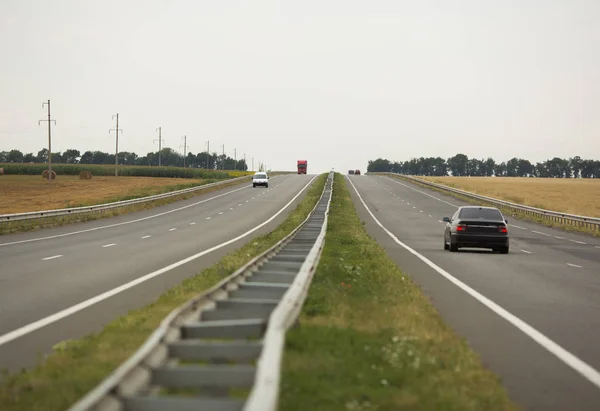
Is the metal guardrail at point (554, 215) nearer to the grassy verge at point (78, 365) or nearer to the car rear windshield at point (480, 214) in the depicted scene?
the car rear windshield at point (480, 214)

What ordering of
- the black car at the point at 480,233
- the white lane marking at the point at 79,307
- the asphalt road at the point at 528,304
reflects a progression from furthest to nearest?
the black car at the point at 480,233 < the white lane marking at the point at 79,307 < the asphalt road at the point at 528,304

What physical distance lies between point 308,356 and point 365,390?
140cm

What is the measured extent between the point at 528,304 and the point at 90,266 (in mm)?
11436

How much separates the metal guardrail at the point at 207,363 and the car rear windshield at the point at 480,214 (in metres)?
17.9

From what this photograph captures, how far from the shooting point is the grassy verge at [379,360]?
6527mm

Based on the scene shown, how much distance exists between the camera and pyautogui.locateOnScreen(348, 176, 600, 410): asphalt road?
784 centimetres

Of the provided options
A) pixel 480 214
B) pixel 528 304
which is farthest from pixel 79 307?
pixel 480 214

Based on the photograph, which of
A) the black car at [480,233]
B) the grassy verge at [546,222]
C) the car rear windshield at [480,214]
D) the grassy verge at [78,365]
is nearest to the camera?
the grassy verge at [78,365]

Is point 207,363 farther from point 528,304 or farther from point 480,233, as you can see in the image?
point 480,233

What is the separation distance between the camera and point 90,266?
2067 cm

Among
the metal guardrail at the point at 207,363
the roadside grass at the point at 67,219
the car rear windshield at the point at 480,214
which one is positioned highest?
the metal guardrail at the point at 207,363

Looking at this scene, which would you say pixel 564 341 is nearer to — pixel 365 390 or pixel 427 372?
pixel 427 372

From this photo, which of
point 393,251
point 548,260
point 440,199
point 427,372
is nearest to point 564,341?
point 427,372

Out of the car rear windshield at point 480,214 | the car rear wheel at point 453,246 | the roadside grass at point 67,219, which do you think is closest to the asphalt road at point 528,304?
the car rear wheel at point 453,246
